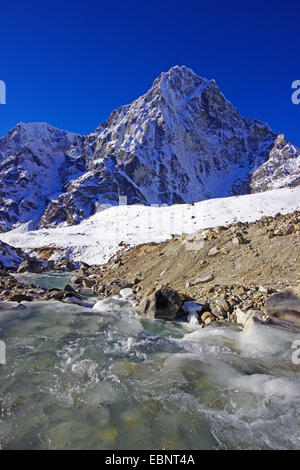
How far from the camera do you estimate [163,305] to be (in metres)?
9.12

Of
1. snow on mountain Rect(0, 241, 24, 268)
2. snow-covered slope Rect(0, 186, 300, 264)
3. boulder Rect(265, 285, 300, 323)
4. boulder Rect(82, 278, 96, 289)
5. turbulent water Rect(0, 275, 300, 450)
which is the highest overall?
snow-covered slope Rect(0, 186, 300, 264)

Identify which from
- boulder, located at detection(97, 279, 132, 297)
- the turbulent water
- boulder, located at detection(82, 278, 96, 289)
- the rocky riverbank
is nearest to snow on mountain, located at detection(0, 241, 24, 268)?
boulder, located at detection(82, 278, 96, 289)

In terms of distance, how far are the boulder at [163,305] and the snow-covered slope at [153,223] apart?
15257mm

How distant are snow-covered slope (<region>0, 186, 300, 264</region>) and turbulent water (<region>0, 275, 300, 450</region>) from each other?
18.4 meters

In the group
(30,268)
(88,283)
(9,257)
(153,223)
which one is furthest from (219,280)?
(9,257)

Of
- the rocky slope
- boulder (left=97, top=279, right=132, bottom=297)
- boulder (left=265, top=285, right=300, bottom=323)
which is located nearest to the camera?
boulder (left=265, top=285, right=300, bottom=323)

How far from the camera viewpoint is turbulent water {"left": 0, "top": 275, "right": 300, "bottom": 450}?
3449 mm

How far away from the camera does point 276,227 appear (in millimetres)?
12508

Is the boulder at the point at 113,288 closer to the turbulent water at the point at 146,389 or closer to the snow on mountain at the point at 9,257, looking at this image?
the turbulent water at the point at 146,389

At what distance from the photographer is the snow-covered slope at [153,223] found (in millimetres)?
26391

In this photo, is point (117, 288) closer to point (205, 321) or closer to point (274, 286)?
point (205, 321)

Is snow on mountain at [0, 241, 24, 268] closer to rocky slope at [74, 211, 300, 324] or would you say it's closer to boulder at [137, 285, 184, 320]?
rocky slope at [74, 211, 300, 324]

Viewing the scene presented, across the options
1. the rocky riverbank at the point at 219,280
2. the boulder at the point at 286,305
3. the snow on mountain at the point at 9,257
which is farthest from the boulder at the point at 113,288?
the snow on mountain at the point at 9,257

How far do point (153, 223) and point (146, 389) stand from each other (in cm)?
2721
